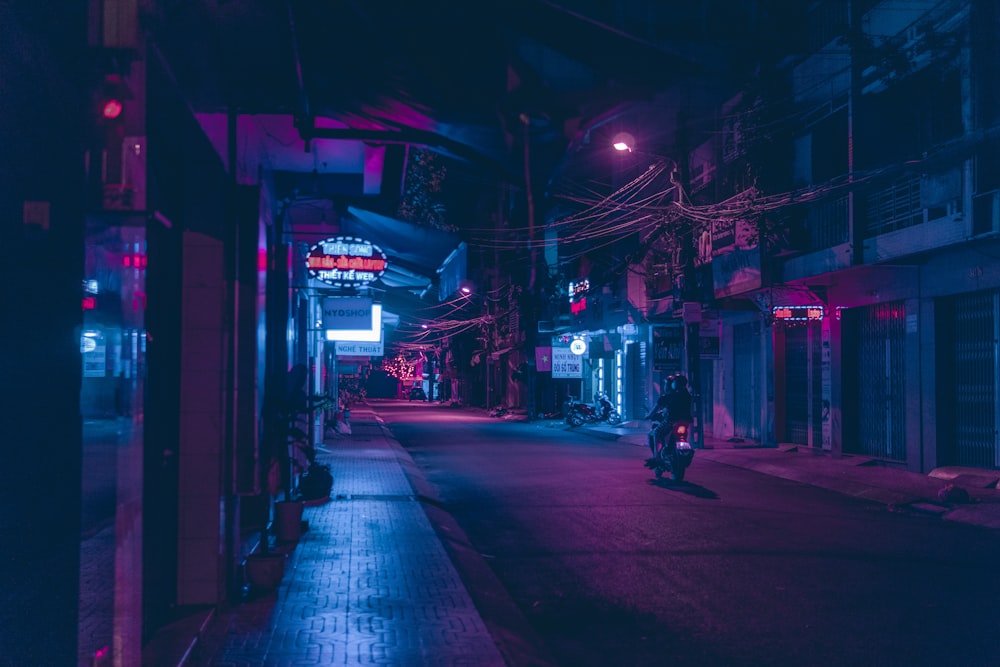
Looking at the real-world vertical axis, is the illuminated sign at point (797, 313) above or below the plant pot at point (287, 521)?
above

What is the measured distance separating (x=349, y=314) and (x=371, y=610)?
31.8 ft

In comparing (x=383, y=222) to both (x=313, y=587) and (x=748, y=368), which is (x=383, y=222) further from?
(x=313, y=587)

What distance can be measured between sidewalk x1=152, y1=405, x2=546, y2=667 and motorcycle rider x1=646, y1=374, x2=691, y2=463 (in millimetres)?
5530

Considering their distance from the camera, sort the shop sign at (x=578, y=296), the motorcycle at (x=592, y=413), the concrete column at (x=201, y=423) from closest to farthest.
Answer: the concrete column at (x=201, y=423) → the motorcycle at (x=592, y=413) → the shop sign at (x=578, y=296)

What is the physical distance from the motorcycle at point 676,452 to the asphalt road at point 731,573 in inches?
14.8

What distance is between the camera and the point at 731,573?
8.27 meters

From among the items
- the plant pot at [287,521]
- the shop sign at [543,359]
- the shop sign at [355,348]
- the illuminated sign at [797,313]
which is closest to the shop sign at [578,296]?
the shop sign at [543,359]

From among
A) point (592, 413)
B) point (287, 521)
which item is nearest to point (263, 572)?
point (287, 521)

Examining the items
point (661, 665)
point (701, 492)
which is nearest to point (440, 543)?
point (661, 665)

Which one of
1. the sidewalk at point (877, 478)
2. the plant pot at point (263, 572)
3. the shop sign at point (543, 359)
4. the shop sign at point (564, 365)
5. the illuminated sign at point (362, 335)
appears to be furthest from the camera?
the shop sign at point (543, 359)

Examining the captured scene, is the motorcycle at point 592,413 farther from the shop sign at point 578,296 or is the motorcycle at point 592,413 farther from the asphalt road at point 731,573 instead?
the asphalt road at point 731,573

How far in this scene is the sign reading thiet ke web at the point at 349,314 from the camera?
15828mm

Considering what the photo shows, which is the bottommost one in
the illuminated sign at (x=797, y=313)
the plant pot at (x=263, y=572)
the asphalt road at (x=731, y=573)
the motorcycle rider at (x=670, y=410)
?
the asphalt road at (x=731, y=573)

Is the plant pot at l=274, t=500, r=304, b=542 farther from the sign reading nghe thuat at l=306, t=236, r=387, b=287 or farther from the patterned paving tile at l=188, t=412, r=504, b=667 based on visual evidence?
the sign reading nghe thuat at l=306, t=236, r=387, b=287
